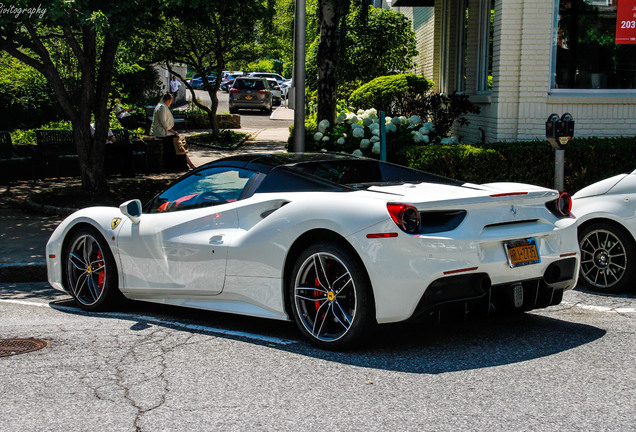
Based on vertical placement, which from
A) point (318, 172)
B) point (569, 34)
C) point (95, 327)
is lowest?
point (95, 327)

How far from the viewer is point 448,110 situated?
14.4 metres

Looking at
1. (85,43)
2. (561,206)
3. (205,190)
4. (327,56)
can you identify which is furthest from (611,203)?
(85,43)

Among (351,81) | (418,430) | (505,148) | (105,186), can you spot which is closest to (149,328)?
(418,430)

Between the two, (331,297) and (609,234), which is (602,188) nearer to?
(609,234)

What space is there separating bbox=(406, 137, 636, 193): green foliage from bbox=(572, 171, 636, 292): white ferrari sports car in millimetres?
3464

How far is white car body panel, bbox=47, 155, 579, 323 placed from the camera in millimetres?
4957

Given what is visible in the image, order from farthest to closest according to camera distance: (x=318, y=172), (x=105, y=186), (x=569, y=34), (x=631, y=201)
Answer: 1. (x=105, y=186)
2. (x=569, y=34)
3. (x=631, y=201)
4. (x=318, y=172)

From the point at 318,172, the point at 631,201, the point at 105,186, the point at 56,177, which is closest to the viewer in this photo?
the point at 318,172

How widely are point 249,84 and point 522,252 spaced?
34.3 metres

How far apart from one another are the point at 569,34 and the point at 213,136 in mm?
14955

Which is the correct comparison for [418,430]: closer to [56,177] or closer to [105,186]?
[105,186]

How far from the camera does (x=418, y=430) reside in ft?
12.8

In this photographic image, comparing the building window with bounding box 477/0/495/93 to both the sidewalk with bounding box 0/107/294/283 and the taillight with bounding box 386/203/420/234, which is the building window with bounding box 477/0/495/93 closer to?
the sidewalk with bounding box 0/107/294/283

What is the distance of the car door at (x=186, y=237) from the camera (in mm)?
5941
